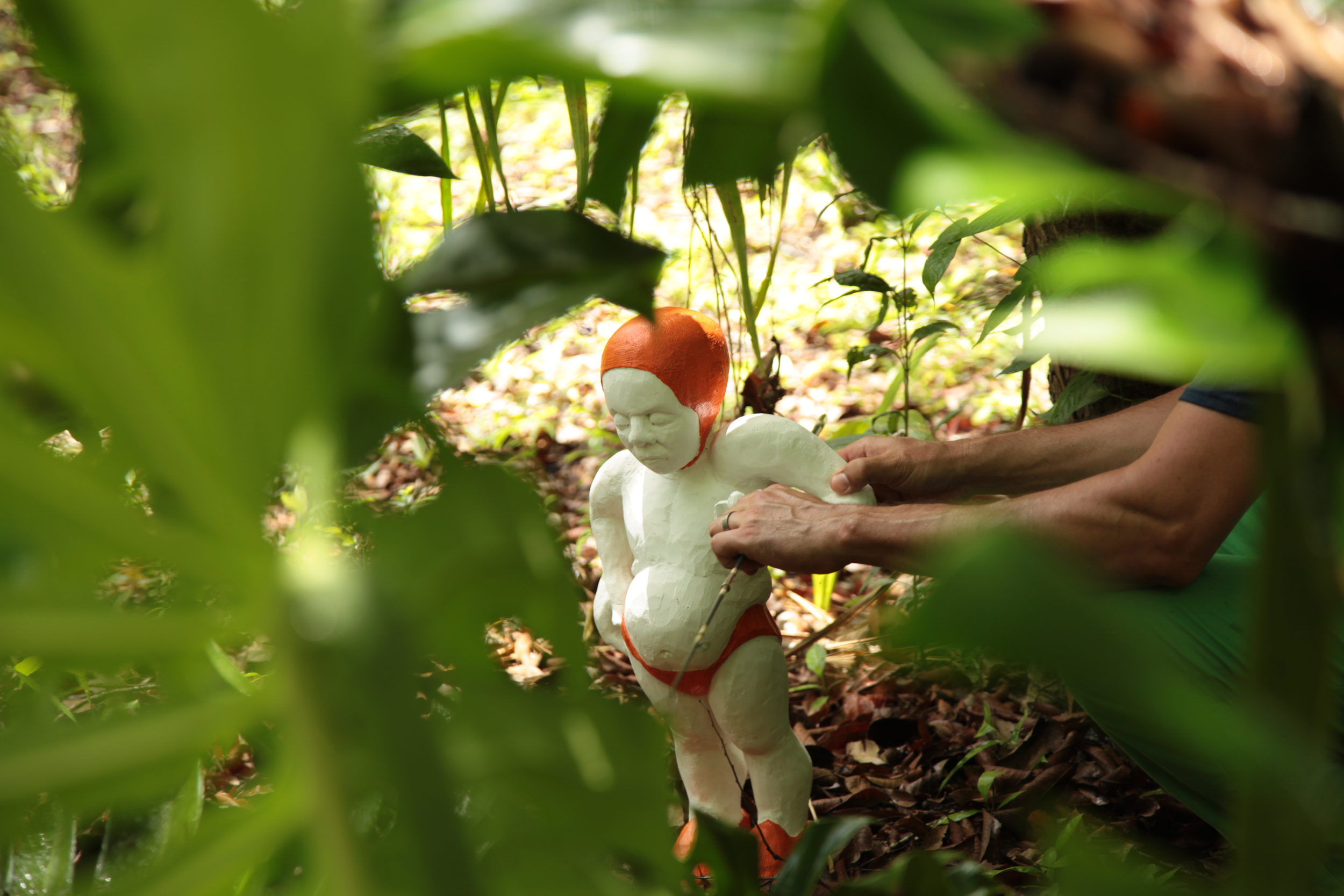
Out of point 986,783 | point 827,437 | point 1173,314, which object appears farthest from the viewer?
point 827,437

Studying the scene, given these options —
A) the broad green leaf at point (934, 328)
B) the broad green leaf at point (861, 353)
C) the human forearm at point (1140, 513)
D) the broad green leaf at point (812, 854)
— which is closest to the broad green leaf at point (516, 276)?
the broad green leaf at point (812, 854)

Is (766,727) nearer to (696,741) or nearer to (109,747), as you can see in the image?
(696,741)

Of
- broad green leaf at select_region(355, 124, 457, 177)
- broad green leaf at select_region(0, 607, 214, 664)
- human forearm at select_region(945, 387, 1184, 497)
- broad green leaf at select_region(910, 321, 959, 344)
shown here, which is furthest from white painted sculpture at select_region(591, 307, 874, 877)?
broad green leaf at select_region(0, 607, 214, 664)

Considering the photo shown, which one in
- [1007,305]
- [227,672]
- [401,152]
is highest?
[401,152]

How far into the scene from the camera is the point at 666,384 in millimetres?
1089

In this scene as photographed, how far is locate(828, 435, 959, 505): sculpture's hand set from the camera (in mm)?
1188

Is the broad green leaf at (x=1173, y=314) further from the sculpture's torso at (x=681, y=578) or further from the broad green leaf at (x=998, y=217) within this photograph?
the sculpture's torso at (x=681, y=578)

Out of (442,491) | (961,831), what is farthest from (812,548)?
(442,491)

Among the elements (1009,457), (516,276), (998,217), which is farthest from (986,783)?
(516,276)

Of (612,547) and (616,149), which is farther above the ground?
(616,149)

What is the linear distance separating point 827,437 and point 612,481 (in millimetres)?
800

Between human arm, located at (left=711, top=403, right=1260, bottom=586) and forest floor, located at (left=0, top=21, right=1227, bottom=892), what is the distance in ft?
0.49

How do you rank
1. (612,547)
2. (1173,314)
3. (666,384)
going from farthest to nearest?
(612,547) → (666,384) → (1173,314)

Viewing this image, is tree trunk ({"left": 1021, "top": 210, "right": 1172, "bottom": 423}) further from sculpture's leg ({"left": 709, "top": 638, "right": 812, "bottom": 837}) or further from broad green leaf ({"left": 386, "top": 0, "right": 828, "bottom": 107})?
broad green leaf ({"left": 386, "top": 0, "right": 828, "bottom": 107})
